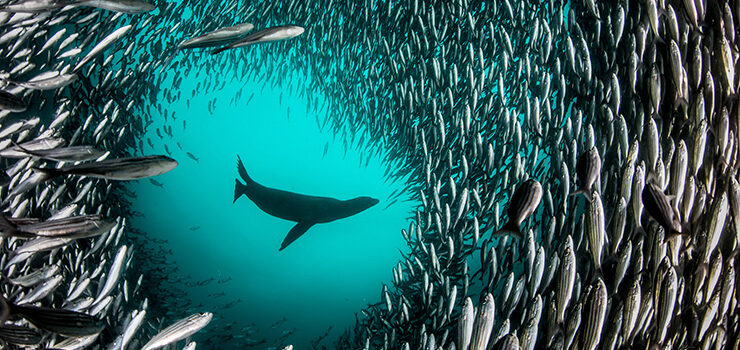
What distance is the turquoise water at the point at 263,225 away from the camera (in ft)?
66.9

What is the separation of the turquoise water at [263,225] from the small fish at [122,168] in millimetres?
15628

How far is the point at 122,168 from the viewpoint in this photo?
80.1 inches

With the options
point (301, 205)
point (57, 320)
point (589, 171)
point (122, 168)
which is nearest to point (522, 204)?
point (589, 171)

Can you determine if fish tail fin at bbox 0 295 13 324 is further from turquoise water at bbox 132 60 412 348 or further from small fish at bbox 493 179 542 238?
turquoise water at bbox 132 60 412 348

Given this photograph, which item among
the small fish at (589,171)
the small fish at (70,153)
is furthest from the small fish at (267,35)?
the small fish at (589,171)

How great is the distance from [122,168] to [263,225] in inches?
1210

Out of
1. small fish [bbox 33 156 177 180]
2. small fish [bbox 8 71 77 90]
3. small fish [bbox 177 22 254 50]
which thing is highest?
small fish [bbox 177 22 254 50]

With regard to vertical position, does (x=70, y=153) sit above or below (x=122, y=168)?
above

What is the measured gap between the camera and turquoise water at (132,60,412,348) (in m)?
20.4

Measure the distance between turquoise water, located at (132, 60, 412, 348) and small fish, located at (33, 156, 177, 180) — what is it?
51.3ft

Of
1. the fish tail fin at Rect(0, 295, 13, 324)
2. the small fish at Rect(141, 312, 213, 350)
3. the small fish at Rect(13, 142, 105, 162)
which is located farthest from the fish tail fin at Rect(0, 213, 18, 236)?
the small fish at Rect(141, 312, 213, 350)

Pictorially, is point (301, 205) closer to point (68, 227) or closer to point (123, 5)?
point (123, 5)

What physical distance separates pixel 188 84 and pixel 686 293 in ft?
112

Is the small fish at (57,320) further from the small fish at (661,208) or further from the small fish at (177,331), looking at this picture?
the small fish at (661,208)
